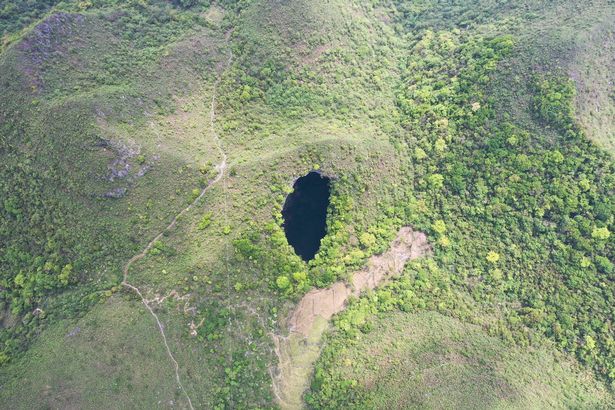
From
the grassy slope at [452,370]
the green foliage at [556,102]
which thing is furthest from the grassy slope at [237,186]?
Answer: the green foliage at [556,102]

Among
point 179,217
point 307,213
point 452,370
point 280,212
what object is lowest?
point 452,370

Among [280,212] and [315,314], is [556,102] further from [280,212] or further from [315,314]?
[315,314]

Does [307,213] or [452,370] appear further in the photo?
[307,213]

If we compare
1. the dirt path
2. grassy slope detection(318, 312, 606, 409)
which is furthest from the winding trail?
grassy slope detection(318, 312, 606, 409)

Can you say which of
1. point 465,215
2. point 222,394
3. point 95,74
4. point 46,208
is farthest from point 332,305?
point 95,74

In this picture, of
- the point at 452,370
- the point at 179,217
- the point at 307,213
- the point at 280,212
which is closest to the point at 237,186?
the point at 280,212

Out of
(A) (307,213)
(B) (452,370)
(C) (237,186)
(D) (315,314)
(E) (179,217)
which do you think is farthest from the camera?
Result: (A) (307,213)

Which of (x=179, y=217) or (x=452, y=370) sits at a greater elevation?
(x=179, y=217)
